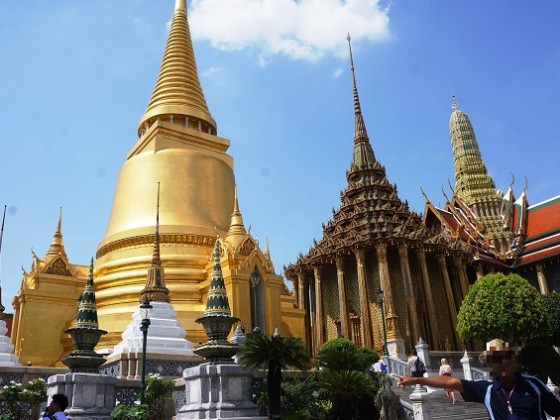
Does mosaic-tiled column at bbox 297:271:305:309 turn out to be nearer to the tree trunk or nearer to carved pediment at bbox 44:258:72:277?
carved pediment at bbox 44:258:72:277

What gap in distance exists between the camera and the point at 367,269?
30234 millimetres

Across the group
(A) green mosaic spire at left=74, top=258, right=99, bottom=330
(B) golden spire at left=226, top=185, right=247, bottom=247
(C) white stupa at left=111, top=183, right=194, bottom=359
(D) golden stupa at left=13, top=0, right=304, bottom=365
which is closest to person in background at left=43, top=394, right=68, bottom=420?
(A) green mosaic spire at left=74, top=258, right=99, bottom=330

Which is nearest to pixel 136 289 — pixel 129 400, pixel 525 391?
pixel 129 400

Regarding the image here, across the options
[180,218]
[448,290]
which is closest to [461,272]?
[448,290]

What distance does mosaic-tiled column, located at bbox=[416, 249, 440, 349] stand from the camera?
27.8 m

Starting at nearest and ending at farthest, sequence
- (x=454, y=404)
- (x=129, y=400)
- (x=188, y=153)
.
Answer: (x=129, y=400), (x=454, y=404), (x=188, y=153)

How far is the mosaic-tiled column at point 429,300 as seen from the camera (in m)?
27.8

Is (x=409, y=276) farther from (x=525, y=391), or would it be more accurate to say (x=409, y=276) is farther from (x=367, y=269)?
(x=525, y=391)

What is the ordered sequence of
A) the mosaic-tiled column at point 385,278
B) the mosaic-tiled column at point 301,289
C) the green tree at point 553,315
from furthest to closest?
the mosaic-tiled column at point 301,289
the mosaic-tiled column at point 385,278
the green tree at point 553,315

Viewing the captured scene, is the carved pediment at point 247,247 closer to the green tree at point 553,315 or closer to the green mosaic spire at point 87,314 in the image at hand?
the green mosaic spire at point 87,314

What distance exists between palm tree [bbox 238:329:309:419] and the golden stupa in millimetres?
11019

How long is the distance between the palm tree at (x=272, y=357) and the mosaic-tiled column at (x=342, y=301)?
19.2 meters

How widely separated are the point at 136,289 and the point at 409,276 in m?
14.0

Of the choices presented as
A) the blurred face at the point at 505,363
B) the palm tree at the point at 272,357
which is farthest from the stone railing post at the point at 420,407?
the blurred face at the point at 505,363
